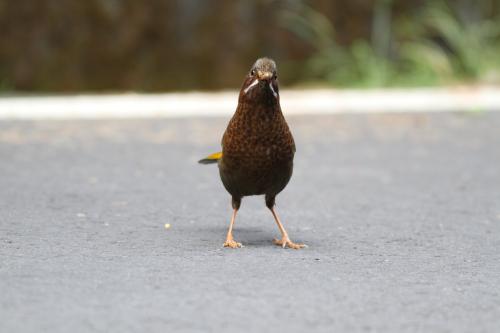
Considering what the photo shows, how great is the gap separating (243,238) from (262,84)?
1.09m

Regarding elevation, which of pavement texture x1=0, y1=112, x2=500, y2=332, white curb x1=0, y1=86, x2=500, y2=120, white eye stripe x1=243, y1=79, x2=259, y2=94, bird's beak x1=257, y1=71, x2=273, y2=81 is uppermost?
bird's beak x1=257, y1=71, x2=273, y2=81

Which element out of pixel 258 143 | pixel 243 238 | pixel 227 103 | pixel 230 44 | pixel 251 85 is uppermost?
pixel 230 44

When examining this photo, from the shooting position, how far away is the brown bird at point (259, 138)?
4.79m

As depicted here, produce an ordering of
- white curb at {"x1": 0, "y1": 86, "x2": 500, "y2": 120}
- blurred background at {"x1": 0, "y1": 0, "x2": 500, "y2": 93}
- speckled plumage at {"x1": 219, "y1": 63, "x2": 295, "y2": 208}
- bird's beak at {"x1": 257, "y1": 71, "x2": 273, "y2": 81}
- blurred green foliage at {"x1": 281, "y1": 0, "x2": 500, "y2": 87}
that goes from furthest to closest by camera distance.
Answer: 1. blurred green foliage at {"x1": 281, "y1": 0, "x2": 500, "y2": 87}
2. blurred background at {"x1": 0, "y1": 0, "x2": 500, "y2": 93}
3. white curb at {"x1": 0, "y1": 86, "x2": 500, "y2": 120}
4. speckled plumage at {"x1": 219, "y1": 63, "x2": 295, "y2": 208}
5. bird's beak at {"x1": 257, "y1": 71, "x2": 273, "y2": 81}

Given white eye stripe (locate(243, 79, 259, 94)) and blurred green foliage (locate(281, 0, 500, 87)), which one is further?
blurred green foliage (locate(281, 0, 500, 87))

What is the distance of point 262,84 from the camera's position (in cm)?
475

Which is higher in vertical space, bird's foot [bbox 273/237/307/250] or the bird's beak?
the bird's beak

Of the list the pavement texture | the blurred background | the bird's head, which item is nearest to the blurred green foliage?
the blurred background

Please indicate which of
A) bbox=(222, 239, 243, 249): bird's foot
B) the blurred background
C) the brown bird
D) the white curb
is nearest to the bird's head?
the brown bird

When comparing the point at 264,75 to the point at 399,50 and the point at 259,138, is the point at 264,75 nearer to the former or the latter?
the point at 259,138

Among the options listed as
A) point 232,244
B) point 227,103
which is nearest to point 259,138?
point 232,244

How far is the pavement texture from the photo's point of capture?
12.3 ft

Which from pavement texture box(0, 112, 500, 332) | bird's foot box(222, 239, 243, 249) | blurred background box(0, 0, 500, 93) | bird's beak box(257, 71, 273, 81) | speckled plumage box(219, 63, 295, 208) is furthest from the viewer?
blurred background box(0, 0, 500, 93)

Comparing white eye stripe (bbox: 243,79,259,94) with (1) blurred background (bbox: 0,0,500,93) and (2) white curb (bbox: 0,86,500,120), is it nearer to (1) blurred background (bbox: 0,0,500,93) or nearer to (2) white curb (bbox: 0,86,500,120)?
(2) white curb (bbox: 0,86,500,120)
